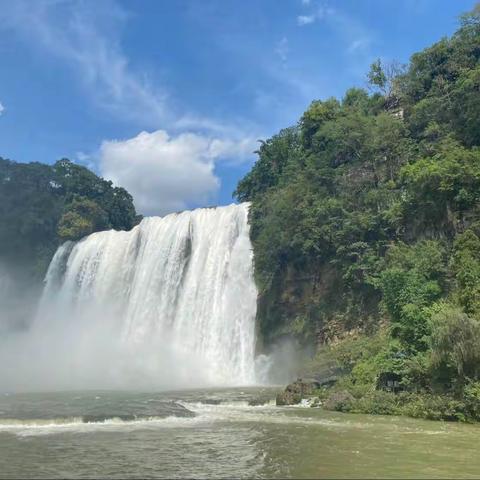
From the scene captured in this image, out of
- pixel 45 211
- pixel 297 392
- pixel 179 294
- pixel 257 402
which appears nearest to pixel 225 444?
pixel 257 402

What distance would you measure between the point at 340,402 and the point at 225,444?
6.64m

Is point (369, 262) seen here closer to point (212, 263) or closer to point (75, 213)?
point (212, 263)

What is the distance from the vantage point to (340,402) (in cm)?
1786

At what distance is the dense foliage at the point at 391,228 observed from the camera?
18438 mm

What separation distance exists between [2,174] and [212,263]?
40.2m

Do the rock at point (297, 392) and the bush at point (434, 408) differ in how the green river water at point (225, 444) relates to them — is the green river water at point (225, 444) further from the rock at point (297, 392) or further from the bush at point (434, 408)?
the rock at point (297, 392)

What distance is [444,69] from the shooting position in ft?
120

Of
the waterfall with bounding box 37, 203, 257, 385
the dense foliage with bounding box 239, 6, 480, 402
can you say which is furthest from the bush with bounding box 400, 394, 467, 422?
the waterfall with bounding box 37, 203, 257, 385

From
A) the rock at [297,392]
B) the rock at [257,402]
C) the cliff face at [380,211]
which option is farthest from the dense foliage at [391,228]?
the rock at [257,402]

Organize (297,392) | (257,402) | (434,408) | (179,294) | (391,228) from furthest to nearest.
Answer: (179,294) → (391,228) → (297,392) → (257,402) → (434,408)

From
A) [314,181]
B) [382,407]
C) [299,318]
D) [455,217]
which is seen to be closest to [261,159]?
[314,181]

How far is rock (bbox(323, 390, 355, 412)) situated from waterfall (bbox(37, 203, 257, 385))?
536 inches

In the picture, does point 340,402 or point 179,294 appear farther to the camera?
point 179,294

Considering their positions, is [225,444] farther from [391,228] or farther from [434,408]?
[391,228]
